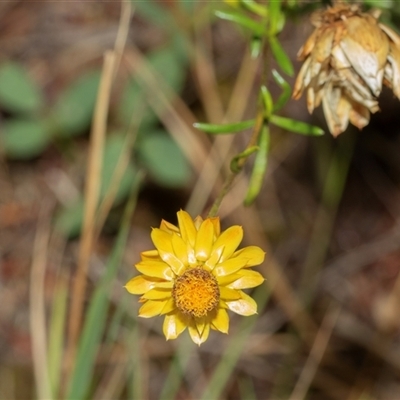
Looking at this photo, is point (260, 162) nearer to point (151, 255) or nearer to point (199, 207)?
point (151, 255)

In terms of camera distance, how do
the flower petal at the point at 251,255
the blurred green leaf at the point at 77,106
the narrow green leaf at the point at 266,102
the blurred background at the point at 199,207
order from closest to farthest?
the flower petal at the point at 251,255 < the narrow green leaf at the point at 266,102 < the blurred background at the point at 199,207 < the blurred green leaf at the point at 77,106

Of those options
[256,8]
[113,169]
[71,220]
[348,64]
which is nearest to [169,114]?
[113,169]

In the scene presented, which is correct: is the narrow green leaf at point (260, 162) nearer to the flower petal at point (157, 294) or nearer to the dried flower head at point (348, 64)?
the dried flower head at point (348, 64)

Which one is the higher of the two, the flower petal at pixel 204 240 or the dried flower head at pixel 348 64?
the dried flower head at pixel 348 64

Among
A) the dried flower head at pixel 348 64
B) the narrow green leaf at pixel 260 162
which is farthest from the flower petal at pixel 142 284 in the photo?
the dried flower head at pixel 348 64

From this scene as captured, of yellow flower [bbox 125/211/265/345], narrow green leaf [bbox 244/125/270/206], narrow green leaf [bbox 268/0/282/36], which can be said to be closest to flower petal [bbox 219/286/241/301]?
yellow flower [bbox 125/211/265/345]

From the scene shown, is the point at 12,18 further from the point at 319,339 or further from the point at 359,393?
the point at 359,393
